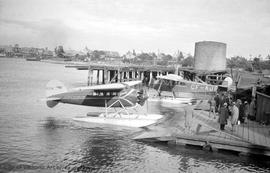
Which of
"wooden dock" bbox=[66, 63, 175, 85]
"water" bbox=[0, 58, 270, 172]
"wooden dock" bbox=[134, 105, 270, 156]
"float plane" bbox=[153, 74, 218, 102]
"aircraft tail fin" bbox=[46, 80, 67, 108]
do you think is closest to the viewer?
"water" bbox=[0, 58, 270, 172]

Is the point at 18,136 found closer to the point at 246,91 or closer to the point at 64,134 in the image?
the point at 64,134

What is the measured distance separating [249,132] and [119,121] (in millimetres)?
8614

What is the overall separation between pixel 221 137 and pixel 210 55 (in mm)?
45783

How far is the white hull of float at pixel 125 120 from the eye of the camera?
776 inches

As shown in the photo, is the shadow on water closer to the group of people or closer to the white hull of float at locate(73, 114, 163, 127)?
the group of people

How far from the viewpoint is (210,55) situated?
190 feet

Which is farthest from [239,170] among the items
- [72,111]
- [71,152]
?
[72,111]

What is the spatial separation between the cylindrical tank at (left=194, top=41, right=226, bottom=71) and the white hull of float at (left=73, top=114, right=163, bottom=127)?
131ft

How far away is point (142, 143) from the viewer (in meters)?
15.6

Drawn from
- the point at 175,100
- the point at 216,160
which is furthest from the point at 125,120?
the point at 175,100

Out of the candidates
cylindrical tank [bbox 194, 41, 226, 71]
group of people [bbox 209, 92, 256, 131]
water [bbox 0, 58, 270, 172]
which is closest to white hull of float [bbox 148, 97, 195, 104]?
group of people [bbox 209, 92, 256, 131]

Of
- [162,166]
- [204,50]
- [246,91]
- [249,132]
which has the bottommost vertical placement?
→ [162,166]

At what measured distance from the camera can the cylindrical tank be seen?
190 feet

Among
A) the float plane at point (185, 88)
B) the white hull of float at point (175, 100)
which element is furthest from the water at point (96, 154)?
the float plane at point (185, 88)
